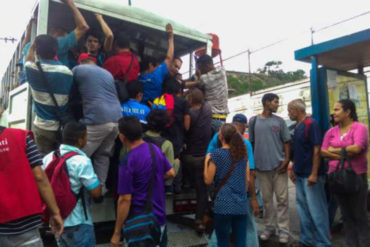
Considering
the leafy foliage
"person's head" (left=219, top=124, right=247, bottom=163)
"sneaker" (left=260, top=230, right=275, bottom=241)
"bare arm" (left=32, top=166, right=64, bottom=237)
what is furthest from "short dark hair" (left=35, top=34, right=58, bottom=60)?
the leafy foliage

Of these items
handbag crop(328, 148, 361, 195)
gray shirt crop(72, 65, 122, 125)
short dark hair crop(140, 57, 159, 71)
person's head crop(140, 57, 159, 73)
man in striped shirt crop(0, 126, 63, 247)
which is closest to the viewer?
man in striped shirt crop(0, 126, 63, 247)

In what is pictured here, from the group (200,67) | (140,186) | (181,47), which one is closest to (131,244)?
(140,186)

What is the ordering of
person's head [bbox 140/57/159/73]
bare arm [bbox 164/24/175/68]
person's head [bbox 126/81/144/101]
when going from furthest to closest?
person's head [bbox 140/57/159/73] → bare arm [bbox 164/24/175/68] → person's head [bbox 126/81/144/101]

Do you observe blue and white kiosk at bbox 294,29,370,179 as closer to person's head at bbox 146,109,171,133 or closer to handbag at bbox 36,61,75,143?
person's head at bbox 146,109,171,133

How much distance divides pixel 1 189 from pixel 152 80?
2.47 m

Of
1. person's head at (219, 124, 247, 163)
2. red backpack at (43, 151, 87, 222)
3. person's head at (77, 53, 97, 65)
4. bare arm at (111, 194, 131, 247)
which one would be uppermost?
person's head at (77, 53, 97, 65)

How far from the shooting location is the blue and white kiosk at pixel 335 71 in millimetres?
4332

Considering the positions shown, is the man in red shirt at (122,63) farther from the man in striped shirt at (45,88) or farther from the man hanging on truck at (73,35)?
the man in striped shirt at (45,88)

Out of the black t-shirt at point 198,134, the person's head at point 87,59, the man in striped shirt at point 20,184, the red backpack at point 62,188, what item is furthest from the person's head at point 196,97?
the man in striped shirt at point 20,184

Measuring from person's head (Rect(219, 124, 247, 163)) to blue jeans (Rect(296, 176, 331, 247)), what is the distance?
4.41ft

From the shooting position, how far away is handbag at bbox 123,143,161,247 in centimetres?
238

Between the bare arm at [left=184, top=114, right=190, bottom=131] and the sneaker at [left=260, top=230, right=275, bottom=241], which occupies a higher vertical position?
the bare arm at [left=184, top=114, right=190, bottom=131]

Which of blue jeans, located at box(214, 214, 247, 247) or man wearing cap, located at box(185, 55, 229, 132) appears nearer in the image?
blue jeans, located at box(214, 214, 247, 247)

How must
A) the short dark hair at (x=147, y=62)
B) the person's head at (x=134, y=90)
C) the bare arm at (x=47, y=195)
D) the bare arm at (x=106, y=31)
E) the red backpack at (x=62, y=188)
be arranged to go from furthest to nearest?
the short dark hair at (x=147, y=62) < the person's head at (x=134, y=90) < the bare arm at (x=106, y=31) < the red backpack at (x=62, y=188) < the bare arm at (x=47, y=195)
